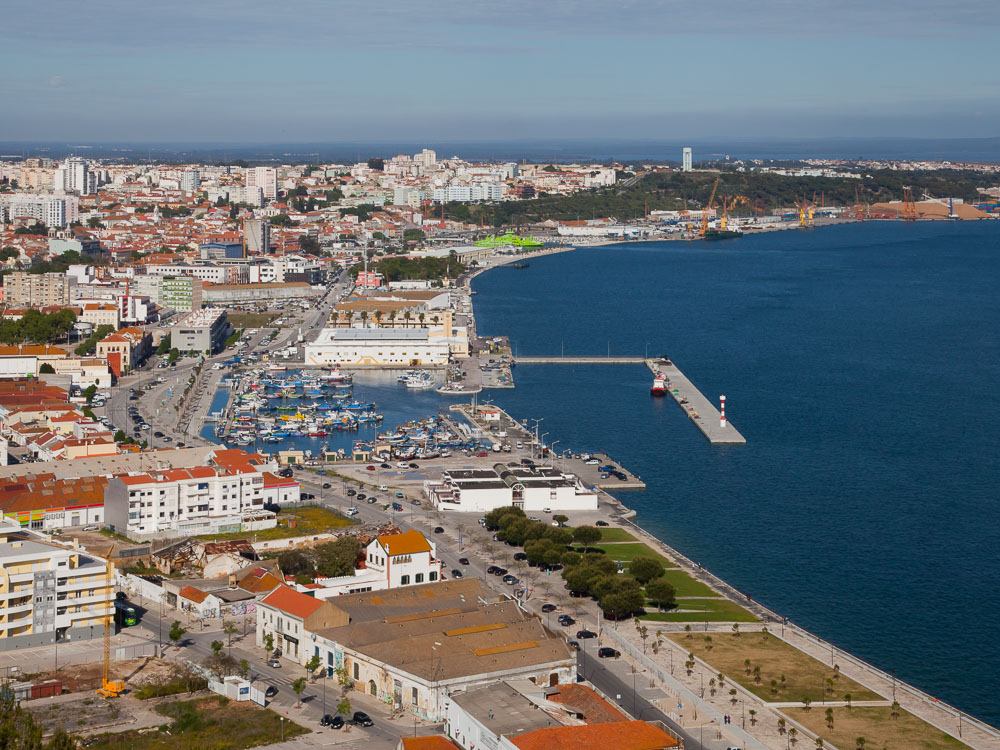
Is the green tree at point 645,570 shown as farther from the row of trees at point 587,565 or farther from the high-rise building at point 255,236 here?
the high-rise building at point 255,236

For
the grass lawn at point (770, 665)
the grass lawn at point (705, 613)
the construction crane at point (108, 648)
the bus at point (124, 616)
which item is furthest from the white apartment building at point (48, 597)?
the grass lawn at point (770, 665)

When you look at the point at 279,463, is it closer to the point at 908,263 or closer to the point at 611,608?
the point at 611,608

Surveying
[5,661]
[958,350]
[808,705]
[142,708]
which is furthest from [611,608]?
[958,350]

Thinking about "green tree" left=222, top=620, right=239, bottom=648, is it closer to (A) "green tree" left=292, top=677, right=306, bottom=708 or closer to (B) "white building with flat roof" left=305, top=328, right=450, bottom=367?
(A) "green tree" left=292, top=677, right=306, bottom=708

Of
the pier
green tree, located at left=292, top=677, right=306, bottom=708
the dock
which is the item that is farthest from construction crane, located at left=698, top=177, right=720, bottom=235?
green tree, located at left=292, top=677, right=306, bottom=708

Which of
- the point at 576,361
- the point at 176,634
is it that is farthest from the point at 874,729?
the point at 576,361
